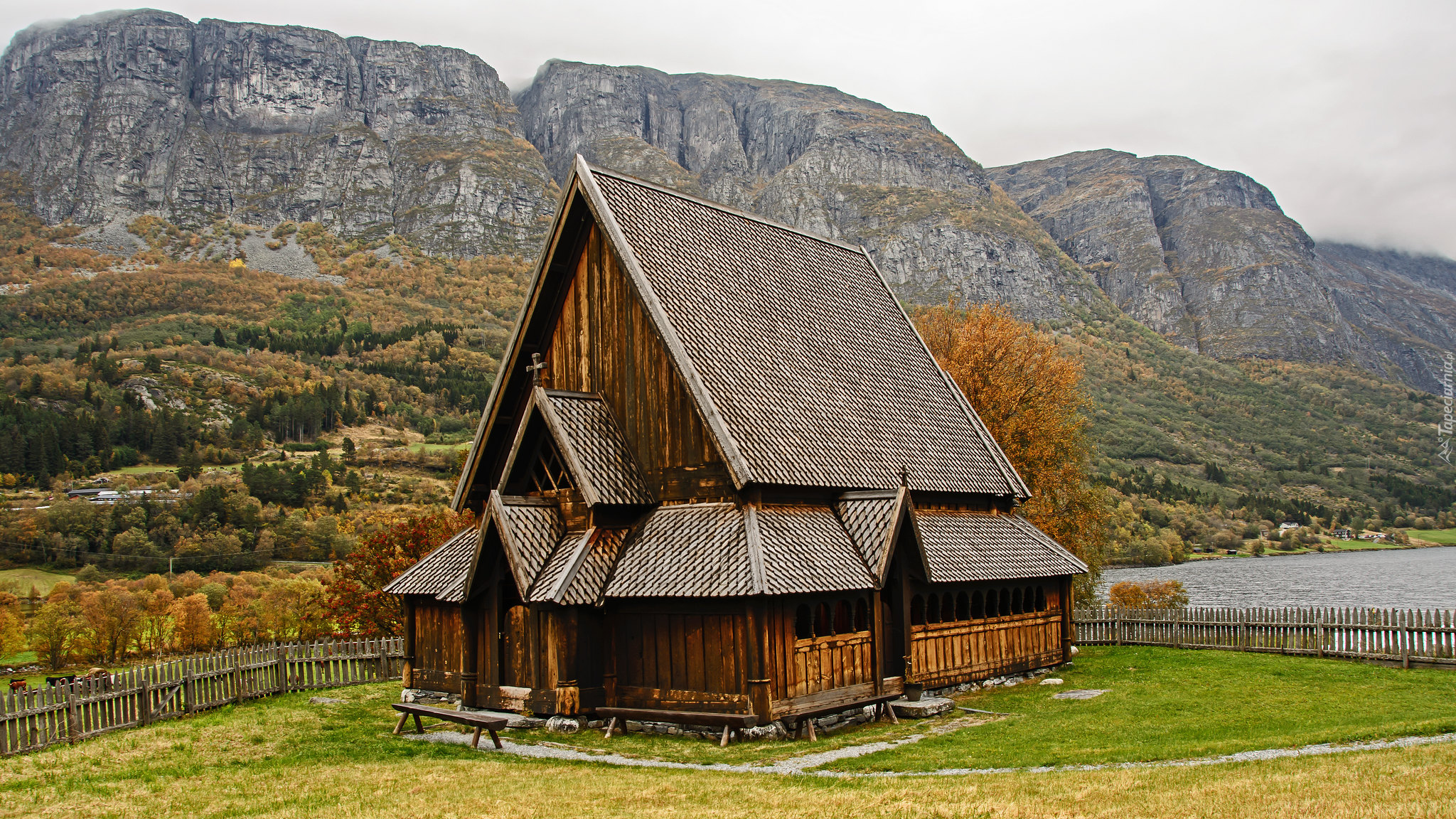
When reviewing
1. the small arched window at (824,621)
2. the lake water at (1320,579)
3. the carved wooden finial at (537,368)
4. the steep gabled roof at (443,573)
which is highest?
the carved wooden finial at (537,368)

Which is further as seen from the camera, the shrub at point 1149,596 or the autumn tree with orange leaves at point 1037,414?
the shrub at point 1149,596

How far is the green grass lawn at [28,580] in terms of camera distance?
7644cm

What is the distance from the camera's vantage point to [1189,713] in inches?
746

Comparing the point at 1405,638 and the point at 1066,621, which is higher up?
the point at 1066,621

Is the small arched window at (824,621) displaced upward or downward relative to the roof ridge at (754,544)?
downward

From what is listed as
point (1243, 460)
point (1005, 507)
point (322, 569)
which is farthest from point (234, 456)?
point (1243, 460)

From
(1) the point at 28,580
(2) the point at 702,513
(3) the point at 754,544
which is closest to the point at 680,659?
(3) the point at 754,544

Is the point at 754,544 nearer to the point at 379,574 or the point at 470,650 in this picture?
the point at 470,650

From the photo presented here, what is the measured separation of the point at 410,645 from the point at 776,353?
36.4 feet

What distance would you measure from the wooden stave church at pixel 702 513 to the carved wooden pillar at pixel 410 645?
66mm

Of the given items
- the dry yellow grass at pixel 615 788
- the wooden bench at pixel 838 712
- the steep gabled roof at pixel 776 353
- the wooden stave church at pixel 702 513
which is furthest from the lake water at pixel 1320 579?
the dry yellow grass at pixel 615 788

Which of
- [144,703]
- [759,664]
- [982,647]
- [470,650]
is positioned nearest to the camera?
[759,664]

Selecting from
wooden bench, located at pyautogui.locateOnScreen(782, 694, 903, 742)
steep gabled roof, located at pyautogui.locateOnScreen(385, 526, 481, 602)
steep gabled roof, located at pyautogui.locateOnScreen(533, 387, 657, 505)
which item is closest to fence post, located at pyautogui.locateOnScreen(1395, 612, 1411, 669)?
wooden bench, located at pyautogui.locateOnScreen(782, 694, 903, 742)

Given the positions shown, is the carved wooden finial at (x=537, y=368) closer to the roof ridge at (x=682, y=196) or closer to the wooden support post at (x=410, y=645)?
the roof ridge at (x=682, y=196)
